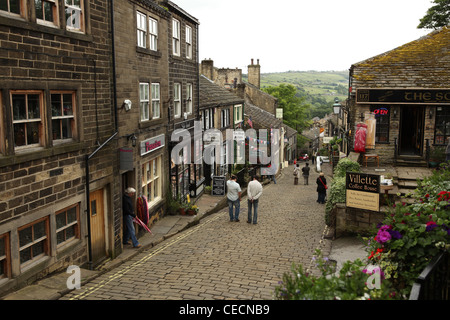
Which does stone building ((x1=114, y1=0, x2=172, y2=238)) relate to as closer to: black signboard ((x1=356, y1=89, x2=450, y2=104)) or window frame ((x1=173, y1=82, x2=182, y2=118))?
window frame ((x1=173, y1=82, x2=182, y2=118))

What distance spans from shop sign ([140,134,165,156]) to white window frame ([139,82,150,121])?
79 cm

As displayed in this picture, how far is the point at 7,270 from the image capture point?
7559mm

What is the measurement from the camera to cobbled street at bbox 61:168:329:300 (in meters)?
8.36

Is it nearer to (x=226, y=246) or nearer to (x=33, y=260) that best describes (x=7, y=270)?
(x=33, y=260)

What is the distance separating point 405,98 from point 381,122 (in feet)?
4.77

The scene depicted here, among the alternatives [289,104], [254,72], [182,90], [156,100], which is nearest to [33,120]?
[156,100]

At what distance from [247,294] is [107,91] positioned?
21.2ft

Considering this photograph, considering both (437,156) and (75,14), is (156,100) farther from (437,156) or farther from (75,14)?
(437,156)

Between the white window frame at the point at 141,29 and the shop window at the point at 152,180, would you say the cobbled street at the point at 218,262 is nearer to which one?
the shop window at the point at 152,180

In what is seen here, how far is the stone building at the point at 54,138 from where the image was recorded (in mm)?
7465

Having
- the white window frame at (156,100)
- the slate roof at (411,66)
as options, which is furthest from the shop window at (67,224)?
the slate roof at (411,66)

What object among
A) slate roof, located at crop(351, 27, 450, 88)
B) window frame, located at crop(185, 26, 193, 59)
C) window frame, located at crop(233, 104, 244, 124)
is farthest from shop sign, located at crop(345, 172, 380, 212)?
window frame, located at crop(233, 104, 244, 124)

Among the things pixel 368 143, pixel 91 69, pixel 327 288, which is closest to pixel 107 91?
pixel 91 69

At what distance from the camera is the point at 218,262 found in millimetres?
10336
